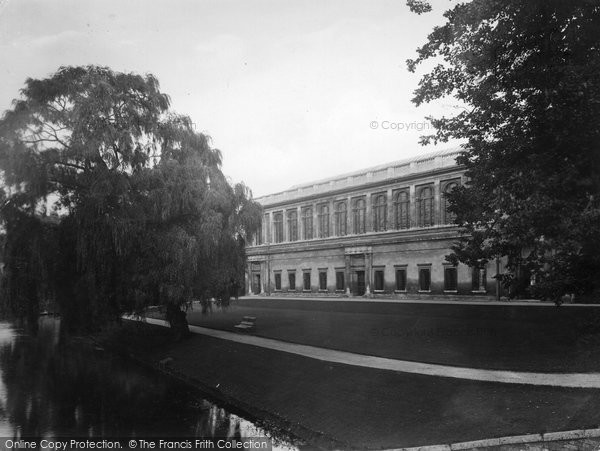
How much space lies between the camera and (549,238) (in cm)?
1310

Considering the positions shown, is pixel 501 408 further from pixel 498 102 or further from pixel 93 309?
pixel 93 309

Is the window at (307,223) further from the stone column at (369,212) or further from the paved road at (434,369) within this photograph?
the paved road at (434,369)

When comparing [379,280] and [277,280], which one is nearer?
[379,280]

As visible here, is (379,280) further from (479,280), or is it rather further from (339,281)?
(479,280)

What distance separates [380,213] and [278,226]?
13780 mm

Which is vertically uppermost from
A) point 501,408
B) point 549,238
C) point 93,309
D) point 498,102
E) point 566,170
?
point 498,102

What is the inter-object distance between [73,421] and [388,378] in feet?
31.1

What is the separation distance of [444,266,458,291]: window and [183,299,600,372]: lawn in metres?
6.24

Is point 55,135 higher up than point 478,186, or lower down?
higher up

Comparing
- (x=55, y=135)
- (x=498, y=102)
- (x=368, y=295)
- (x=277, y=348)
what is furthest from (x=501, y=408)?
(x=368, y=295)

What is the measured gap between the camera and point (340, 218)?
43.1m

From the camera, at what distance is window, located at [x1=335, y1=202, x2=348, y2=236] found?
140 feet

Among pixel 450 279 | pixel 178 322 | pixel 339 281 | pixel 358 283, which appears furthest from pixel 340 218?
pixel 178 322

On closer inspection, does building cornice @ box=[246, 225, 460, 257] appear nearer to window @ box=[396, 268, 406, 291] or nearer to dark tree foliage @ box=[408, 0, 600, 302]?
window @ box=[396, 268, 406, 291]
